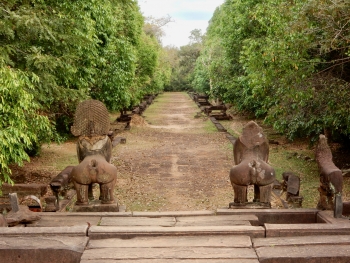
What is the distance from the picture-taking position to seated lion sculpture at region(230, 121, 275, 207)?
605 centimetres

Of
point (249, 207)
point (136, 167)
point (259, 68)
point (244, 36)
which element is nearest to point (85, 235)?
point (249, 207)

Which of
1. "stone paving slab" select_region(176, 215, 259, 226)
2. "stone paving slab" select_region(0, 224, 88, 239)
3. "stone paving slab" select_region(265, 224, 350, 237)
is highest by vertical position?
"stone paving slab" select_region(0, 224, 88, 239)

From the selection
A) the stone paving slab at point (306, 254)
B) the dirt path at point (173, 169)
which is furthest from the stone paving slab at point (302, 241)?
the dirt path at point (173, 169)

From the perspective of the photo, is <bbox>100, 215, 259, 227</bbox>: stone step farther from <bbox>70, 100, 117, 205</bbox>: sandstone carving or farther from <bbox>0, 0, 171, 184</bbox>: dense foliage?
<bbox>0, 0, 171, 184</bbox>: dense foliage

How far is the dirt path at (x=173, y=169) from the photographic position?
380 inches

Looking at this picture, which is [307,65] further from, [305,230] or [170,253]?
[170,253]

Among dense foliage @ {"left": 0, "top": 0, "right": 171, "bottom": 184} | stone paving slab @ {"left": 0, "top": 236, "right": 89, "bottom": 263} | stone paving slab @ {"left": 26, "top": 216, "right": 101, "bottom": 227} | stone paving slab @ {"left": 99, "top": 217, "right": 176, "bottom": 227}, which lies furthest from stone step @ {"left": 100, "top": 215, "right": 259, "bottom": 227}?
dense foliage @ {"left": 0, "top": 0, "right": 171, "bottom": 184}

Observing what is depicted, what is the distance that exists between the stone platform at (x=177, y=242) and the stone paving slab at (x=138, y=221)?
0.01 meters

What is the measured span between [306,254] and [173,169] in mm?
9140

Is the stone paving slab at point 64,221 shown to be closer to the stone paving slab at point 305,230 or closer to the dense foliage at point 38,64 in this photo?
the dense foliage at point 38,64

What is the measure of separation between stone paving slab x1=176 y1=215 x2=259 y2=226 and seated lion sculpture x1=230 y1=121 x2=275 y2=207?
0.77 meters

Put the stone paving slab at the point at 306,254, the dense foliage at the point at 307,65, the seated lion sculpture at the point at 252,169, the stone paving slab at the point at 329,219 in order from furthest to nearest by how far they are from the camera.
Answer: the dense foliage at the point at 307,65, the seated lion sculpture at the point at 252,169, the stone paving slab at the point at 329,219, the stone paving slab at the point at 306,254

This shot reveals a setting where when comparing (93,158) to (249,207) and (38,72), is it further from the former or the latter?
(38,72)

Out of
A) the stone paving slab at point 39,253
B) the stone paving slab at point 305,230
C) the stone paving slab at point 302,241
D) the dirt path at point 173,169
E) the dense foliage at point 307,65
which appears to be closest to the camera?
the stone paving slab at point 39,253
